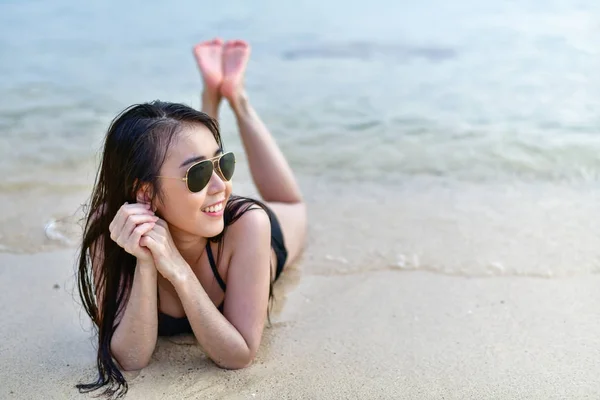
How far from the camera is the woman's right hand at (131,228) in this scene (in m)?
2.73

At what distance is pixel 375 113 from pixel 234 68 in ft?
8.73

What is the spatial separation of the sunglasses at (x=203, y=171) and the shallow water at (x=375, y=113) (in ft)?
4.74

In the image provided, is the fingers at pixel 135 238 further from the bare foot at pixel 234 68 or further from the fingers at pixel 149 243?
the bare foot at pixel 234 68

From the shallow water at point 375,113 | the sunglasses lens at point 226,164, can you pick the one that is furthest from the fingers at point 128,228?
the shallow water at point 375,113

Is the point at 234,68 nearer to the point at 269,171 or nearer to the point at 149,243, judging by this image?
the point at 269,171

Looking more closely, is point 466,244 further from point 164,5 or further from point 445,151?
point 164,5

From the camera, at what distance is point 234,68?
471 cm

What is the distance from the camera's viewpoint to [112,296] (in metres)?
3.00

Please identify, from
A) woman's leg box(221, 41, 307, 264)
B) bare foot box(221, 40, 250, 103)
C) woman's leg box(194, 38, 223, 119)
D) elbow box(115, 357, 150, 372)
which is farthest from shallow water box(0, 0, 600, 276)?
elbow box(115, 357, 150, 372)

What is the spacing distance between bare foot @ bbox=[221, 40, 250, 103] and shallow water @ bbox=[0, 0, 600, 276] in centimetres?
96

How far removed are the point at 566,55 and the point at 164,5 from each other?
22.1 feet

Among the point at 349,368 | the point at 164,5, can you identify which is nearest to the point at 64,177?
the point at 349,368

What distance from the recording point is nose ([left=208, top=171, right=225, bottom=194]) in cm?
281

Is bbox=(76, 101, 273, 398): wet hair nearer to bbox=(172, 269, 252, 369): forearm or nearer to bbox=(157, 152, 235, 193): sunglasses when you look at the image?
bbox=(157, 152, 235, 193): sunglasses
